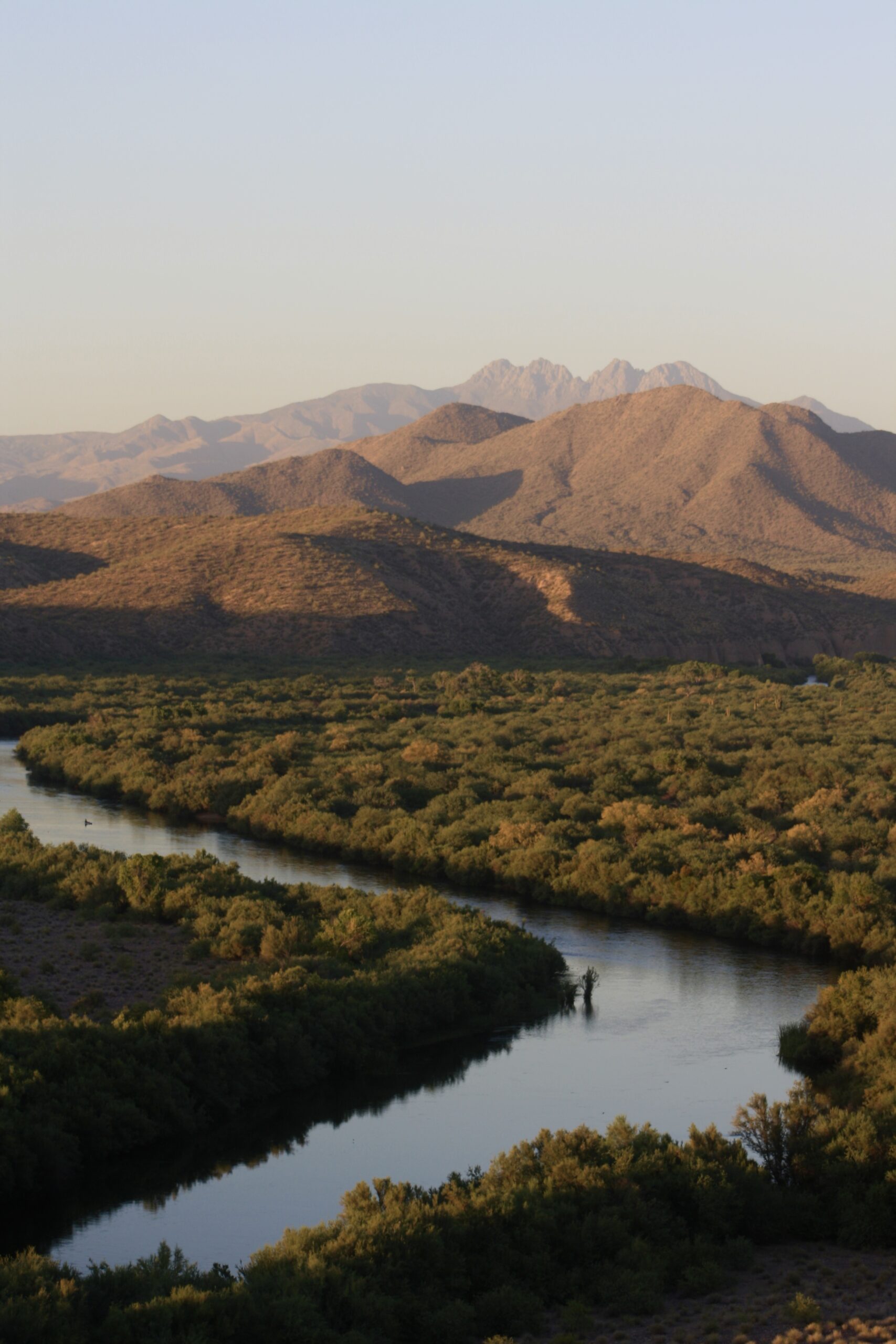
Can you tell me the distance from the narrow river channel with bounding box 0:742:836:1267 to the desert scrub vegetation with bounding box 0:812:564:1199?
22.6 inches

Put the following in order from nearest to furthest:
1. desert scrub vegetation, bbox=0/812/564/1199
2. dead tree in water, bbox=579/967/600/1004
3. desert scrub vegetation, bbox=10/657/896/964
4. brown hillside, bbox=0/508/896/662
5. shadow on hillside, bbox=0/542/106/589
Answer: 1. desert scrub vegetation, bbox=0/812/564/1199
2. dead tree in water, bbox=579/967/600/1004
3. desert scrub vegetation, bbox=10/657/896/964
4. brown hillside, bbox=0/508/896/662
5. shadow on hillside, bbox=0/542/106/589

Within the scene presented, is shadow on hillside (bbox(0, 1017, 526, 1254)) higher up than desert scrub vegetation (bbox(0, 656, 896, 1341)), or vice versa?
desert scrub vegetation (bbox(0, 656, 896, 1341))

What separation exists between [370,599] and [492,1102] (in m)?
88.3

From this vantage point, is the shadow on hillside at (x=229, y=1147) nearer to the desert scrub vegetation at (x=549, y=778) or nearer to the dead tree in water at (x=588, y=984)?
the dead tree in water at (x=588, y=984)

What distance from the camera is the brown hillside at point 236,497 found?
18325 centimetres

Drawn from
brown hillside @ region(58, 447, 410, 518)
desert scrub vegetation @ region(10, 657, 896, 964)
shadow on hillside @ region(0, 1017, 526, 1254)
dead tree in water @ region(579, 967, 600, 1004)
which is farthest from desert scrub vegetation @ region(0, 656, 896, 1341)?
brown hillside @ region(58, 447, 410, 518)

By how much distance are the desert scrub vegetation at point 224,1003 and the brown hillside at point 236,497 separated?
149 metres

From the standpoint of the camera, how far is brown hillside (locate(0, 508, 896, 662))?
104375 millimetres

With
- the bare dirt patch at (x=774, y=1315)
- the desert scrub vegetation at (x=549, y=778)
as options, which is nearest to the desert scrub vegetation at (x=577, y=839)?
the desert scrub vegetation at (x=549, y=778)

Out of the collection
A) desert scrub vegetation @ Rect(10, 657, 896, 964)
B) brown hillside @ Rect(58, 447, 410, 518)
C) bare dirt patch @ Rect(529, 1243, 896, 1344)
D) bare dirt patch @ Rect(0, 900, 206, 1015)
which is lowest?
bare dirt patch @ Rect(0, 900, 206, 1015)

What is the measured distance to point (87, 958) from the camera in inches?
1139

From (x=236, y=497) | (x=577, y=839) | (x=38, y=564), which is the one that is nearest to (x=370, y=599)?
(x=38, y=564)

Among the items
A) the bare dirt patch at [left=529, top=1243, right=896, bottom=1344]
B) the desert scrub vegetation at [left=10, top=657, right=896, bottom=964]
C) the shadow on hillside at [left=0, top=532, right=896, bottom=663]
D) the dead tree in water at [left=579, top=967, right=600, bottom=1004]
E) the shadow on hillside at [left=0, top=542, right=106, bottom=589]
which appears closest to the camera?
the bare dirt patch at [left=529, top=1243, right=896, bottom=1344]

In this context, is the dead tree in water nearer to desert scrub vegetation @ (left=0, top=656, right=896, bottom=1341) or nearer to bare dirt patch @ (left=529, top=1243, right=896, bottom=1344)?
desert scrub vegetation @ (left=0, top=656, right=896, bottom=1341)
